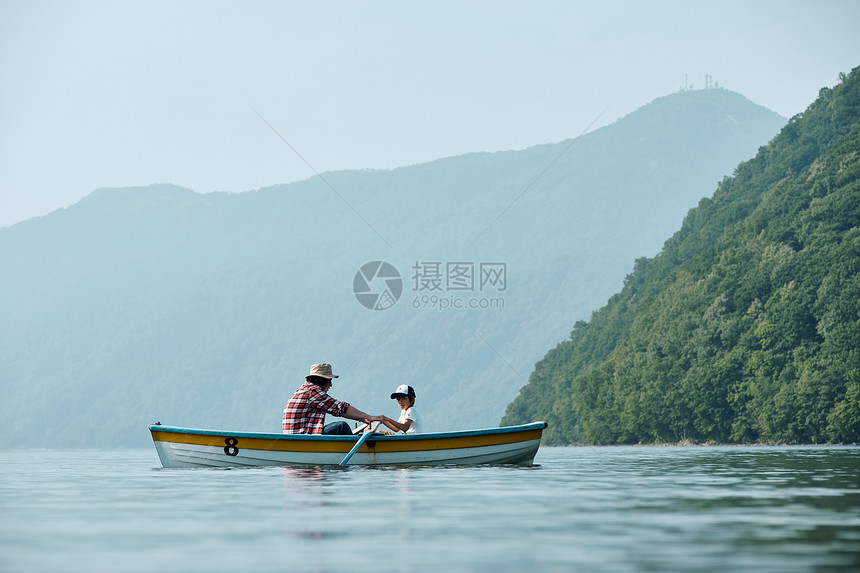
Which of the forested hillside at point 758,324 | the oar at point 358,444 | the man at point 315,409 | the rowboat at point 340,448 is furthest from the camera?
the forested hillside at point 758,324

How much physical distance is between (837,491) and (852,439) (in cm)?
5824

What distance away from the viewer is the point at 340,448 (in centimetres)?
2589

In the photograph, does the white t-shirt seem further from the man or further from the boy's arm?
the man

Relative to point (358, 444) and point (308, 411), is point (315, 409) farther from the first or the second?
point (358, 444)

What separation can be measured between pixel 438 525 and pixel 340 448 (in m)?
13.2

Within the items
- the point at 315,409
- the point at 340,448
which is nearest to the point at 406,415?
the point at 340,448

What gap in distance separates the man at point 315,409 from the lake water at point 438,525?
4527mm

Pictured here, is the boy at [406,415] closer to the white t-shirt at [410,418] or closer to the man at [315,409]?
the white t-shirt at [410,418]

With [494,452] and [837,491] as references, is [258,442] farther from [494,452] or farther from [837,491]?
[837,491]

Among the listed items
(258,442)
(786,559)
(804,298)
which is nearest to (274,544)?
(786,559)

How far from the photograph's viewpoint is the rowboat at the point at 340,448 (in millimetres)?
25859

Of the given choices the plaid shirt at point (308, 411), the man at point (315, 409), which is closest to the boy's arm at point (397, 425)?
the man at point (315, 409)

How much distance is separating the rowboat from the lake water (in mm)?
3868

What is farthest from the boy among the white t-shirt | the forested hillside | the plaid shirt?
the forested hillside
